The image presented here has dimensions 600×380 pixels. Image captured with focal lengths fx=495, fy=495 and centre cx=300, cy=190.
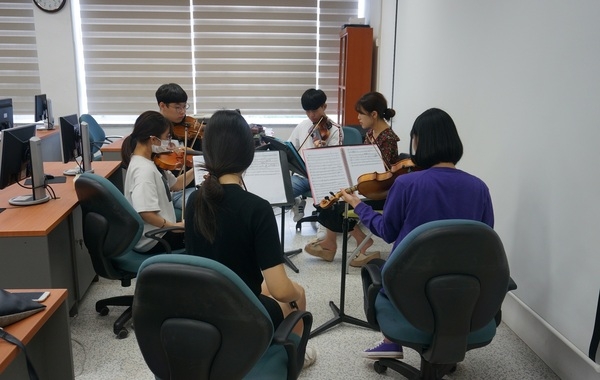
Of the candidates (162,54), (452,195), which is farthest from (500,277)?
(162,54)

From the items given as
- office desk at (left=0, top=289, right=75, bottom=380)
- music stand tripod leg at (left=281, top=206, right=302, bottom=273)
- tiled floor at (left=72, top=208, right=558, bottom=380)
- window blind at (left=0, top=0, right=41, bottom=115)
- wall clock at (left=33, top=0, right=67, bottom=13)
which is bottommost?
tiled floor at (left=72, top=208, right=558, bottom=380)

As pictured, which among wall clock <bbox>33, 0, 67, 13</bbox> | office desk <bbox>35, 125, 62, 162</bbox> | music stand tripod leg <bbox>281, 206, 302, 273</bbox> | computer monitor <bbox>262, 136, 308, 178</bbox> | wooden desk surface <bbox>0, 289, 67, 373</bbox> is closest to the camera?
wooden desk surface <bbox>0, 289, 67, 373</bbox>

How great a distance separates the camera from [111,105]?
5.75 meters

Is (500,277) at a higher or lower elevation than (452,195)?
lower

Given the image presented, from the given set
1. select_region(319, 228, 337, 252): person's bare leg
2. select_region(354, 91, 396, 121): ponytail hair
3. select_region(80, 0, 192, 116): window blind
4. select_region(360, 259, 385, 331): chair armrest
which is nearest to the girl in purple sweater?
select_region(360, 259, 385, 331): chair armrest

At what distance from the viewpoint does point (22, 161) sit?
2520mm

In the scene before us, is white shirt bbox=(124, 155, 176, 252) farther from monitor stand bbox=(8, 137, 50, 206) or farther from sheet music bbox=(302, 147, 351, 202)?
sheet music bbox=(302, 147, 351, 202)

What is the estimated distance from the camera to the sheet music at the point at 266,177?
268 centimetres

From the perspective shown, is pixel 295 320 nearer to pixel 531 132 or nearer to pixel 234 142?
pixel 234 142

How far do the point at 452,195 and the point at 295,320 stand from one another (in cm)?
77

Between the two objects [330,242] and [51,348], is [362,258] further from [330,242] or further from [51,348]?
[51,348]

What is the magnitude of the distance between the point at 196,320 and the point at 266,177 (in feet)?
5.28

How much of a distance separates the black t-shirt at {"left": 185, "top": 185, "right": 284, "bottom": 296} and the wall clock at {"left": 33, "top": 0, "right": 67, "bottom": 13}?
4972mm

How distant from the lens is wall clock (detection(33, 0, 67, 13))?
17.8ft
